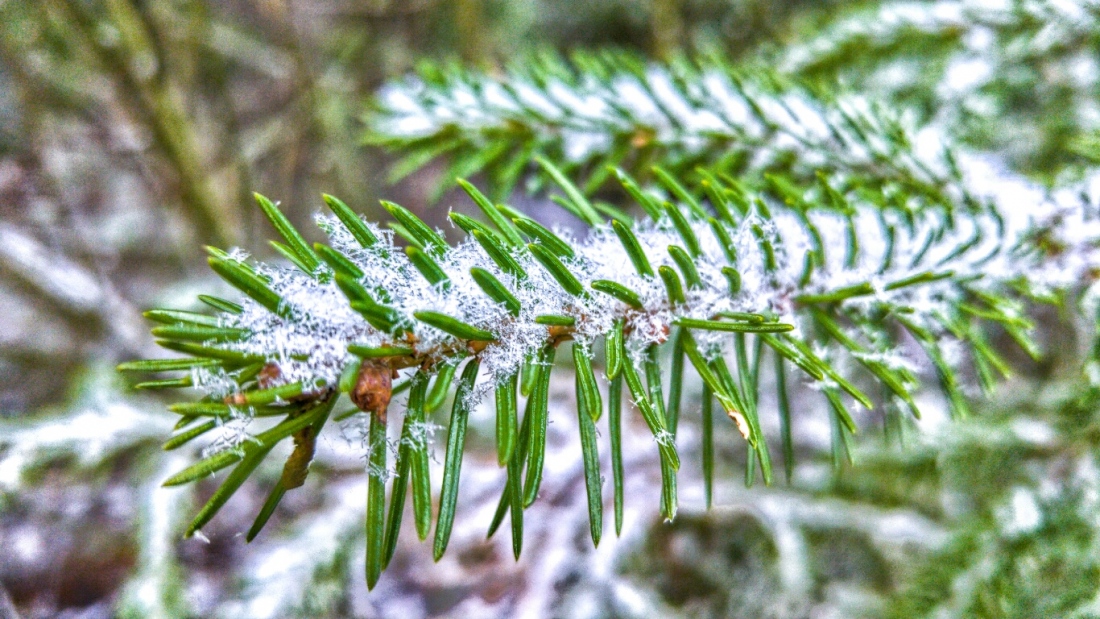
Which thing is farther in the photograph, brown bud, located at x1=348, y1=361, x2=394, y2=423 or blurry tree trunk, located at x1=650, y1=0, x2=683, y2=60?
blurry tree trunk, located at x1=650, y1=0, x2=683, y2=60

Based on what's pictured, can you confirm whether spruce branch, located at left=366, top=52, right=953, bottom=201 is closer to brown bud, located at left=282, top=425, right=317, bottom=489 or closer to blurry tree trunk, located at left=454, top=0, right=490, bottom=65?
brown bud, located at left=282, top=425, right=317, bottom=489

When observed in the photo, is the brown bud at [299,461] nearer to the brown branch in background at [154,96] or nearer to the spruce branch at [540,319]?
the spruce branch at [540,319]

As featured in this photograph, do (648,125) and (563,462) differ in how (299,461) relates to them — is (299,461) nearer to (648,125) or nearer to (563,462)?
(648,125)

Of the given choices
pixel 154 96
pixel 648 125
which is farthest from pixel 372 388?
pixel 154 96

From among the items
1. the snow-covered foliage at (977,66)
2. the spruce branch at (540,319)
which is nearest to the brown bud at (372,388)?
the spruce branch at (540,319)

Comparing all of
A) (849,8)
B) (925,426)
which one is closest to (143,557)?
(925,426)

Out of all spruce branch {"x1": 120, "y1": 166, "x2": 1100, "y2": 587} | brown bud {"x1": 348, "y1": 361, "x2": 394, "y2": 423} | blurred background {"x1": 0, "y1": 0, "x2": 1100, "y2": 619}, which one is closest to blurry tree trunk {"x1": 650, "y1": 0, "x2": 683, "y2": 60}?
blurred background {"x1": 0, "y1": 0, "x2": 1100, "y2": 619}

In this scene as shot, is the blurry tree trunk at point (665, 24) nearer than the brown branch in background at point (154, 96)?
No
